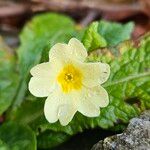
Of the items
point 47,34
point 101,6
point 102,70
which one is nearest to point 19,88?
point 47,34

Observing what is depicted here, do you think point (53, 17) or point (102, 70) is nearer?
point (102, 70)

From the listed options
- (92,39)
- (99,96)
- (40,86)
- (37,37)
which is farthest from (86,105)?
(37,37)

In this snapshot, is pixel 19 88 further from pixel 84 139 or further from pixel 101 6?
pixel 101 6

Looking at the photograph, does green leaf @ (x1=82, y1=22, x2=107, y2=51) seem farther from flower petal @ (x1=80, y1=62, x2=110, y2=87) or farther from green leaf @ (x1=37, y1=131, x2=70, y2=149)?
green leaf @ (x1=37, y1=131, x2=70, y2=149)

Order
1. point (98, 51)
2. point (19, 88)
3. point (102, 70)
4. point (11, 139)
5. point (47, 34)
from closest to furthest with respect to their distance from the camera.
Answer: point (102, 70) → point (98, 51) → point (11, 139) → point (19, 88) → point (47, 34)

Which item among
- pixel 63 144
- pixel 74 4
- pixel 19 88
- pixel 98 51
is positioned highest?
pixel 74 4

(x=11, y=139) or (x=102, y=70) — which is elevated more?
(x=102, y=70)

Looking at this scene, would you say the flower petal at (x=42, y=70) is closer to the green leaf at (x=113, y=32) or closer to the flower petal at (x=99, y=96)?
the flower petal at (x=99, y=96)

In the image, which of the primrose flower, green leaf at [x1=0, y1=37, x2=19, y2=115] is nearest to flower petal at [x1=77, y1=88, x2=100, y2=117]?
the primrose flower
